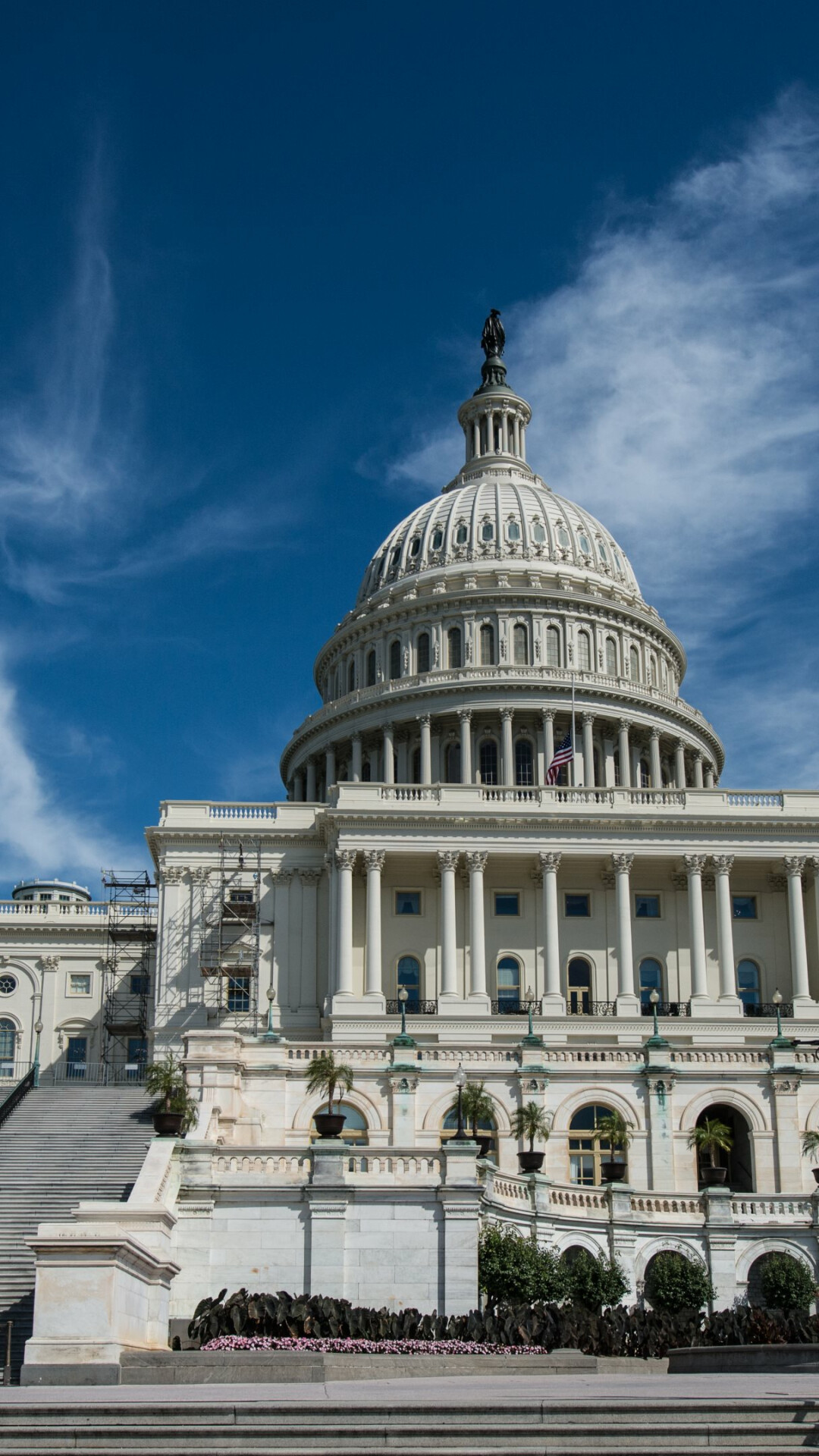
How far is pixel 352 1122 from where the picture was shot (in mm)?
52906

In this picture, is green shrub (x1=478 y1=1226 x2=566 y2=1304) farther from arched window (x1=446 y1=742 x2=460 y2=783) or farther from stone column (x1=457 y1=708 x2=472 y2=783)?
arched window (x1=446 y1=742 x2=460 y2=783)

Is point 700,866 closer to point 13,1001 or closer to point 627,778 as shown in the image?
point 627,778

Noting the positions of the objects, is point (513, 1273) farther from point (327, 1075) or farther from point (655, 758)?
point (655, 758)

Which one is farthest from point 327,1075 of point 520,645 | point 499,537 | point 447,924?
point 499,537

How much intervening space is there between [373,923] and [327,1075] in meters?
27.1

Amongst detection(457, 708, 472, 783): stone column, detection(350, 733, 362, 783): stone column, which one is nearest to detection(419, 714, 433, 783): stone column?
detection(457, 708, 472, 783): stone column

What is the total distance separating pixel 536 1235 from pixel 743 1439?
76.8ft

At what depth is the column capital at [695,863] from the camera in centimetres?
7981

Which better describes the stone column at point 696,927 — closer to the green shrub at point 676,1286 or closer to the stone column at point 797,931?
the stone column at point 797,931

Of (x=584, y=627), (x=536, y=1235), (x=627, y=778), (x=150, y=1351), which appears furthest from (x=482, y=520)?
(x=150, y=1351)

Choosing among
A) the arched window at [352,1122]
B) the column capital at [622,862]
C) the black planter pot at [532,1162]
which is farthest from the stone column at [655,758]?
the black planter pot at [532,1162]

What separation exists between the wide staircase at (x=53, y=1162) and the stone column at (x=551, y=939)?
81.3ft

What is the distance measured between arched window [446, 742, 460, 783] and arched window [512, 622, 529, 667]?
6925 millimetres

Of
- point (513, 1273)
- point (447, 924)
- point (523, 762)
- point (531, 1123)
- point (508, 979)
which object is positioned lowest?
point (513, 1273)
